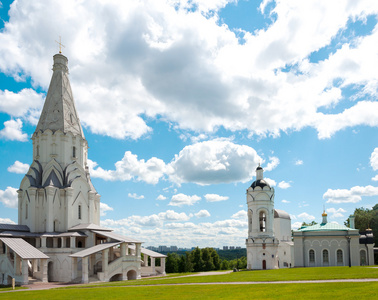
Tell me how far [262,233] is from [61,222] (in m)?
24.2

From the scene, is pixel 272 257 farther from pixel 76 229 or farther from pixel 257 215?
pixel 76 229

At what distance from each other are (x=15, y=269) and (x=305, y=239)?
3301 centimetres

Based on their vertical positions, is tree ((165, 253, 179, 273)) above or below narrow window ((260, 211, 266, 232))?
below

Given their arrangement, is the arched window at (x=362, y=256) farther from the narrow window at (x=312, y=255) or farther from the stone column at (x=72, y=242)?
the stone column at (x=72, y=242)

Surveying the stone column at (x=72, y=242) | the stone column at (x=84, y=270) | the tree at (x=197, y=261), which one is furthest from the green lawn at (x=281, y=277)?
the tree at (x=197, y=261)

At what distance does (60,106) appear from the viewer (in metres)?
47.6

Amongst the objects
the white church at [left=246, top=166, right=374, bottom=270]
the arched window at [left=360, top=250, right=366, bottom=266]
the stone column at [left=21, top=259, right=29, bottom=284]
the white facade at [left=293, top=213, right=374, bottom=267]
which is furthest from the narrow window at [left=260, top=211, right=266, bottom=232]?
the stone column at [left=21, top=259, right=29, bottom=284]

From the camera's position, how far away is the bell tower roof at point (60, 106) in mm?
46875

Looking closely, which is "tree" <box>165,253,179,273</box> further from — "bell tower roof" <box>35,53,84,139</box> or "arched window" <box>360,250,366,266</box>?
"bell tower roof" <box>35,53,84,139</box>

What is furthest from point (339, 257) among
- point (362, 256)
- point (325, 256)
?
point (362, 256)

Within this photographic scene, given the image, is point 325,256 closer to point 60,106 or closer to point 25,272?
point 25,272

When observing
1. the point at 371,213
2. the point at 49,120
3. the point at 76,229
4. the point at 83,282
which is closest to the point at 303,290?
the point at 83,282

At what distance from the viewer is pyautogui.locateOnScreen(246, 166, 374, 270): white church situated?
47.3 m

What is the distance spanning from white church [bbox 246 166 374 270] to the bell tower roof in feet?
79.5
